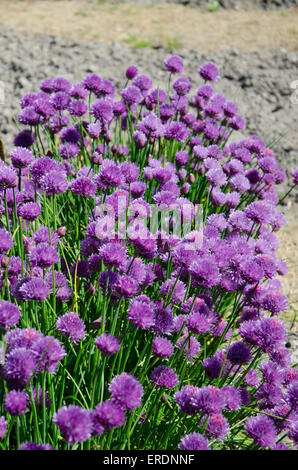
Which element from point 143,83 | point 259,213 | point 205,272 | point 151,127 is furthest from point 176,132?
point 205,272

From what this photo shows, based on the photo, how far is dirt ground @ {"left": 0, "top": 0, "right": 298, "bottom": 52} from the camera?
20.6 ft

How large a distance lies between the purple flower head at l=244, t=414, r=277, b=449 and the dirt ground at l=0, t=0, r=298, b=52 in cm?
519

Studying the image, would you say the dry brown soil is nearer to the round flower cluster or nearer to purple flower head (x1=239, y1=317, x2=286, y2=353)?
the round flower cluster

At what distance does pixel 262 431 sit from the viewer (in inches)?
65.9

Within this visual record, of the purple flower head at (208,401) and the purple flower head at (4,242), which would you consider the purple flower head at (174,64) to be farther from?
the purple flower head at (208,401)

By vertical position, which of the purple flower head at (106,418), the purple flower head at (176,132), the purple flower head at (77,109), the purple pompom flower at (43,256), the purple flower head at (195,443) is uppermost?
the purple flower head at (77,109)

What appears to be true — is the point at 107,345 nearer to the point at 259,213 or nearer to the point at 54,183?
the point at 54,183

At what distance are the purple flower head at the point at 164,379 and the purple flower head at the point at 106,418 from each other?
37cm

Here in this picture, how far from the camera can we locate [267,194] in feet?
10.2

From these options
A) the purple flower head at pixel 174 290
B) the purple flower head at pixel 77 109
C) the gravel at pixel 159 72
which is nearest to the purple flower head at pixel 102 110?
the purple flower head at pixel 77 109

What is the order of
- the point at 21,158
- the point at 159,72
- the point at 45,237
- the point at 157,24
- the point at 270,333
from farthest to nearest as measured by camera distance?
the point at 157,24 < the point at 159,72 < the point at 21,158 < the point at 45,237 < the point at 270,333

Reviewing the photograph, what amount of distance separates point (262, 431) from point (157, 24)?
6.24 m

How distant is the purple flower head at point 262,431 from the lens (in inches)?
65.5

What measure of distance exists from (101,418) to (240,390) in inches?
29.9
